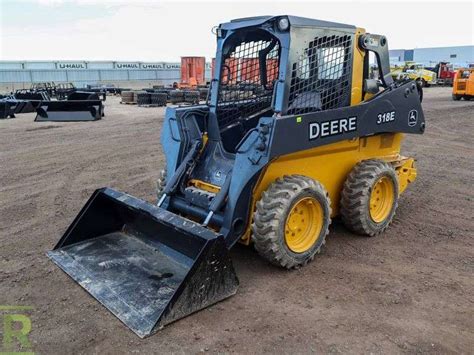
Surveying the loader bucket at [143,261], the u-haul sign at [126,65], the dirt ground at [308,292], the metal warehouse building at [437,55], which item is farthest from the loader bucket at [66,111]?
the metal warehouse building at [437,55]

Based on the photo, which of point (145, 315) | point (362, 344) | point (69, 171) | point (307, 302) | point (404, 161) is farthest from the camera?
point (69, 171)

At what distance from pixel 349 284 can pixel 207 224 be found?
1.35 m

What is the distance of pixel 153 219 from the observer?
4016 millimetres

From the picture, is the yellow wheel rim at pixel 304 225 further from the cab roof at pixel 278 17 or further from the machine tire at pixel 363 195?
the cab roof at pixel 278 17

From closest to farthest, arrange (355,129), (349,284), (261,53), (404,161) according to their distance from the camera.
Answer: (349,284) < (355,129) < (261,53) < (404,161)

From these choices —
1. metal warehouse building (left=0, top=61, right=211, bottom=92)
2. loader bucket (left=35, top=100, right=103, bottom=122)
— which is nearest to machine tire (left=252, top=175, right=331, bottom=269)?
loader bucket (left=35, top=100, right=103, bottom=122)

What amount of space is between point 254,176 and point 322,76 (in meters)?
1.36

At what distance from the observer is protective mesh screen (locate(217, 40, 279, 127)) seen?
489 cm

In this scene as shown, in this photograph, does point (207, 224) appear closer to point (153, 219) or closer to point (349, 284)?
point (153, 219)

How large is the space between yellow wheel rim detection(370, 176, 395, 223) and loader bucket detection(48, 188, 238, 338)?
212 cm

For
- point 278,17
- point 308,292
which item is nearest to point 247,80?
point 278,17

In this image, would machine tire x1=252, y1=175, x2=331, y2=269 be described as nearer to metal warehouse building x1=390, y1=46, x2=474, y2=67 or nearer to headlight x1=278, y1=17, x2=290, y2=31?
headlight x1=278, y1=17, x2=290, y2=31

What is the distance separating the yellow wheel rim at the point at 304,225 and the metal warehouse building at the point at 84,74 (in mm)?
33565

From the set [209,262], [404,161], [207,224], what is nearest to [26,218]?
[207,224]
